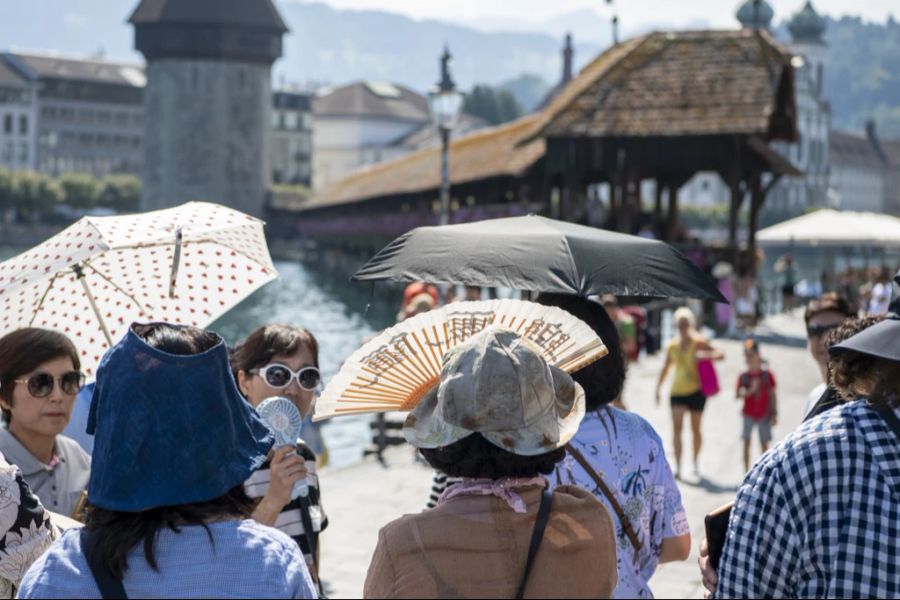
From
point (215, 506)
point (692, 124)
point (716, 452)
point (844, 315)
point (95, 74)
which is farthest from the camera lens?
point (95, 74)

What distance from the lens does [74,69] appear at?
106375 mm

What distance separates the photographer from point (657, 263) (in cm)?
411

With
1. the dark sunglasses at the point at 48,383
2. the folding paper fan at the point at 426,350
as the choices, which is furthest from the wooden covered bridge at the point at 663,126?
the folding paper fan at the point at 426,350

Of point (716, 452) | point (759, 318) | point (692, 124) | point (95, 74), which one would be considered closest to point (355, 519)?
point (716, 452)

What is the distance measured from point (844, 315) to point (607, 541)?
3207 millimetres

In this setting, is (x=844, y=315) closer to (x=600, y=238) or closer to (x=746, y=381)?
(x=600, y=238)

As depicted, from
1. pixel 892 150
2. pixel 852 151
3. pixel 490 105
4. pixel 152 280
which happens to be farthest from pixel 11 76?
pixel 152 280

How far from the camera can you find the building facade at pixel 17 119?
99525mm

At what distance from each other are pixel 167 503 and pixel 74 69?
109 meters

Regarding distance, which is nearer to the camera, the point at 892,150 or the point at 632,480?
the point at 632,480

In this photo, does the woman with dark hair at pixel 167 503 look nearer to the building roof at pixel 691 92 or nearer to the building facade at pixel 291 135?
the building roof at pixel 691 92

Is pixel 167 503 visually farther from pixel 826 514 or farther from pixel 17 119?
pixel 17 119

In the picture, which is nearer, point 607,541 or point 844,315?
point 607,541

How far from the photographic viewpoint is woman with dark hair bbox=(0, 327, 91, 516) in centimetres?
352
